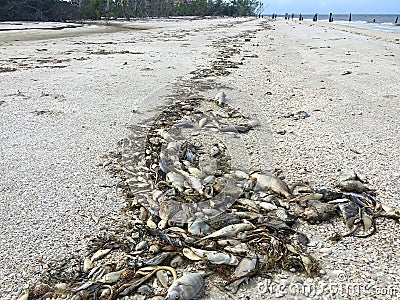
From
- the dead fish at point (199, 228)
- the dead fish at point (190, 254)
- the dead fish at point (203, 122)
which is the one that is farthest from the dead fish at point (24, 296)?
the dead fish at point (203, 122)

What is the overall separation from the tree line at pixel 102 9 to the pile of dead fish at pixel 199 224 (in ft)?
145

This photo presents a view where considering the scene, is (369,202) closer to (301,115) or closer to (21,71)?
(301,115)

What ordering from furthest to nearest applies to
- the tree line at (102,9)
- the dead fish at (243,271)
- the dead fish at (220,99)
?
the tree line at (102,9) → the dead fish at (220,99) → the dead fish at (243,271)

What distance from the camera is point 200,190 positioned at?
2.90m

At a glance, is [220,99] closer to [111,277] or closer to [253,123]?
[253,123]

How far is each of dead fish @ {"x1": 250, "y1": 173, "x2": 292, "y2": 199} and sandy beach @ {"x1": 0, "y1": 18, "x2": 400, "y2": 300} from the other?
271 millimetres

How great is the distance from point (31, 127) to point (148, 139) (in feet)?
5.21

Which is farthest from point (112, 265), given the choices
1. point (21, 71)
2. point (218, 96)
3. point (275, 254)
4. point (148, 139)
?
point (21, 71)

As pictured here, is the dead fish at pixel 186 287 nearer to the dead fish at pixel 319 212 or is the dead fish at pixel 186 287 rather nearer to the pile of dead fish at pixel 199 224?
the pile of dead fish at pixel 199 224

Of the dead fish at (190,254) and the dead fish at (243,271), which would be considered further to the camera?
the dead fish at (190,254)

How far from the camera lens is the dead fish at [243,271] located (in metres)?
1.96

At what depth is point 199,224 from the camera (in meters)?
2.44

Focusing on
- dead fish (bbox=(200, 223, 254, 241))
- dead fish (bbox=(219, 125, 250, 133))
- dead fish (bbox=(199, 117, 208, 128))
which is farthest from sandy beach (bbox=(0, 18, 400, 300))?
dead fish (bbox=(199, 117, 208, 128))

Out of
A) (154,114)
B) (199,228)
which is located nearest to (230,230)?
(199,228)
